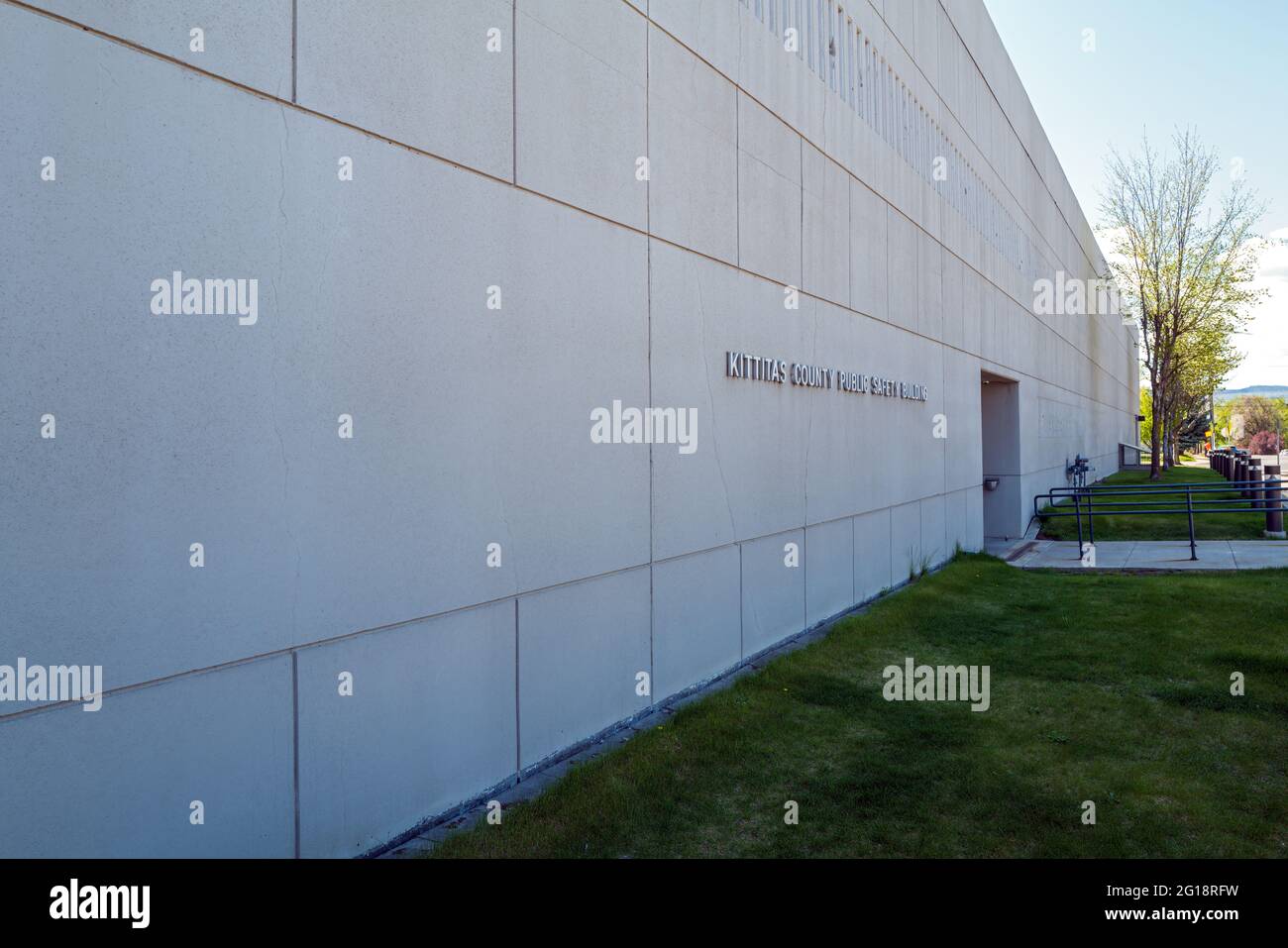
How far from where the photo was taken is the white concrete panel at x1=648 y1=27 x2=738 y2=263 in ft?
21.4

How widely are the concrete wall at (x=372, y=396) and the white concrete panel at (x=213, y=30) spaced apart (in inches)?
0.5

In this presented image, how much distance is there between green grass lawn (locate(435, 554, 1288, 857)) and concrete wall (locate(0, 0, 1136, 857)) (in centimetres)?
58

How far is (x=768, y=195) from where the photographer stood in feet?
27.1

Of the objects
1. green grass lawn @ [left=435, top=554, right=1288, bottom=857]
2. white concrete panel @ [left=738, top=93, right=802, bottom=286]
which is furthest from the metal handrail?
white concrete panel @ [left=738, top=93, right=802, bottom=286]

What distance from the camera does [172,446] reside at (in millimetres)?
3312

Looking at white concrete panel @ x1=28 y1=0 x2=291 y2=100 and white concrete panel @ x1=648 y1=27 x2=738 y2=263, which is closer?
white concrete panel @ x1=28 y1=0 x2=291 y2=100

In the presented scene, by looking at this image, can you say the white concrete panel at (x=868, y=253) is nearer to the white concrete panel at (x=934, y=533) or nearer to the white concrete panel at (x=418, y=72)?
the white concrete panel at (x=934, y=533)

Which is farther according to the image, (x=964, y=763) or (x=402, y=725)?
(x=964, y=763)

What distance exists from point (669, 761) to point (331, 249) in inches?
124

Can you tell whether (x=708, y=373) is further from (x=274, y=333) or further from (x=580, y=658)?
(x=274, y=333)

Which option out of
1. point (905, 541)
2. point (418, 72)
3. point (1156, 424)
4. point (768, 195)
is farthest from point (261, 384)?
point (1156, 424)

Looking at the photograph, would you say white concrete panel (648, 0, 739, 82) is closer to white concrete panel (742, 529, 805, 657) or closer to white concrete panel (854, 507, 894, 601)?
white concrete panel (742, 529, 805, 657)

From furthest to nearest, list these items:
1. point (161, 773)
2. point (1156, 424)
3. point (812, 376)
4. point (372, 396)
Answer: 1. point (1156, 424)
2. point (812, 376)
3. point (372, 396)
4. point (161, 773)

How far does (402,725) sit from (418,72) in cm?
290
